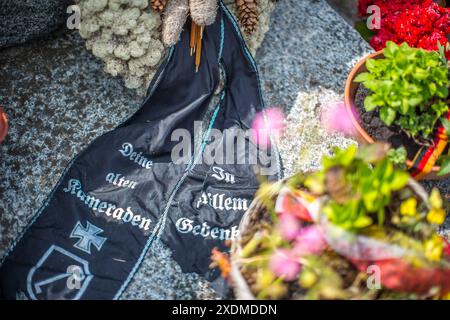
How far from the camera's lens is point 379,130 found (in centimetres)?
206

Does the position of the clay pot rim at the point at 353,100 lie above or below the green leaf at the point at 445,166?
above

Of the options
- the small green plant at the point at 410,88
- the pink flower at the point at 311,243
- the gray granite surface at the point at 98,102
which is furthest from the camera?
the gray granite surface at the point at 98,102

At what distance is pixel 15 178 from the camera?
2158 millimetres

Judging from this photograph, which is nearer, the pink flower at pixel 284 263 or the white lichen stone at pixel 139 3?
the pink flower at pixel 284 263

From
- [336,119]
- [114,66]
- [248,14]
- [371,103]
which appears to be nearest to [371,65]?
[371,103]

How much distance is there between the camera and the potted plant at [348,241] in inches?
57.2

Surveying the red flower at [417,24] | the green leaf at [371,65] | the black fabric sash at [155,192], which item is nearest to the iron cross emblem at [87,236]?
the black fabric sash at [155,192]

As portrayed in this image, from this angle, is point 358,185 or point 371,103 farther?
point 371,103

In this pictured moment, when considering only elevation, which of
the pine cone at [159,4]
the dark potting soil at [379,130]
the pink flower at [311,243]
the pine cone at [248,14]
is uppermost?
the pine cone at [159,4]

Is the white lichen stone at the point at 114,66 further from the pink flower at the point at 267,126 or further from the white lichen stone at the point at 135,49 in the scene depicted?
the pink flower at the point at 267,126

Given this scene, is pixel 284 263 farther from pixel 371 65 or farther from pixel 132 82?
pixel 132 82

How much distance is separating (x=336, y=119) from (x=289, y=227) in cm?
98

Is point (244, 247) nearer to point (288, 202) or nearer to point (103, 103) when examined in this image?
point (288, 202)

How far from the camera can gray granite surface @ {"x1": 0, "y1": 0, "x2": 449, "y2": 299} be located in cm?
207
